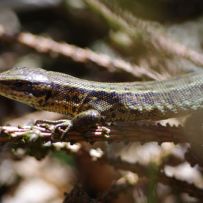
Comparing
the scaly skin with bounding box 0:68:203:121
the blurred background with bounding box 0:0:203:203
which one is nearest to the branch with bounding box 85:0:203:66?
the blurred background with bounding box 0:0:203:203

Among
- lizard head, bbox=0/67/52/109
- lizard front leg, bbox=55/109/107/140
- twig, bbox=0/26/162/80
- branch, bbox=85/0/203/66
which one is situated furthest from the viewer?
twig, bbox=0/26/162/80

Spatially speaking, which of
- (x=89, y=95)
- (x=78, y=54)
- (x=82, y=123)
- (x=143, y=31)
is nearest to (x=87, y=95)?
(x=89, y=95)

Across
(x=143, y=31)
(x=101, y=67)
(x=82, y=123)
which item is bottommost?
(x=82, y=123)

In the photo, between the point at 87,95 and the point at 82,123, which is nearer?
the point at 82,123

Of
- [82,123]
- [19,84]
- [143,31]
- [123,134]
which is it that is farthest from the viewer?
[19,84]

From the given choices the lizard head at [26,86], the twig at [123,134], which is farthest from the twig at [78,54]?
the twig at [123,134]

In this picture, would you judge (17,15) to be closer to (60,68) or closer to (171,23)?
(60,68)

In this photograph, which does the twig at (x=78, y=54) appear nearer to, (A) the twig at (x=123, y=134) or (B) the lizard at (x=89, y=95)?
(B) the lizard at (x=89, y=95)

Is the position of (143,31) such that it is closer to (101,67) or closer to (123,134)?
(123,134)

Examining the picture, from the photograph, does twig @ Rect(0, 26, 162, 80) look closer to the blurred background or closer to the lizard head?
the blurred background
